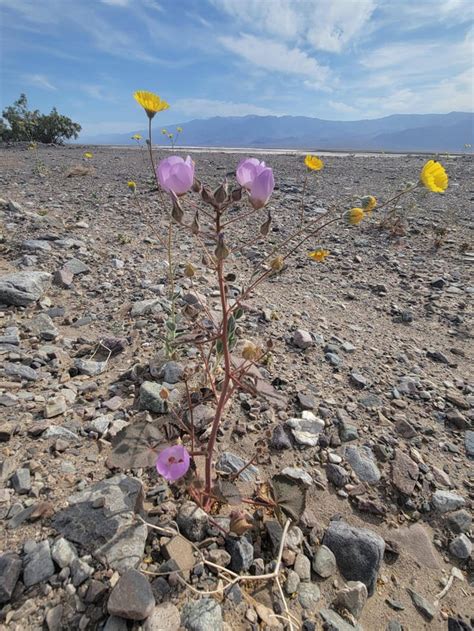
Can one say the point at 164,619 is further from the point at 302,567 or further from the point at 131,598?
the point at 302,567

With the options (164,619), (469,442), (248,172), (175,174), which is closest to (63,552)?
(164,619)

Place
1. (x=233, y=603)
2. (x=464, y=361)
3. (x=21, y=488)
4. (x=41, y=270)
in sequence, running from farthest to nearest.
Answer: (x=41, y=270) → (x=464, y=361) → (x=21, y=488) → (x=233, y=603)

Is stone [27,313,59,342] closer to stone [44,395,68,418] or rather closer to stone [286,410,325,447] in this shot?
stone [44,395,68,418]

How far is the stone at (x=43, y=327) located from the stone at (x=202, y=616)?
1.96 metres

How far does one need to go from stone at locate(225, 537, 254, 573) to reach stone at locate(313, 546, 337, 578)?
0.27 meters

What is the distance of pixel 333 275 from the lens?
430 centimetres

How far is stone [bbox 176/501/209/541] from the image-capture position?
1400 mm

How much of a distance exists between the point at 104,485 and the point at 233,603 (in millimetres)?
661

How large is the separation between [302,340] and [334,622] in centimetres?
174

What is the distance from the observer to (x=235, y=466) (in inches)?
69.9

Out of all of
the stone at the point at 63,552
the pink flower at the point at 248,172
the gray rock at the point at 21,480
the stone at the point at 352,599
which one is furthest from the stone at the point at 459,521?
the gray rock at the point at 21,480

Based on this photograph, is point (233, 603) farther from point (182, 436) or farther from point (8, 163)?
point (8, 163)

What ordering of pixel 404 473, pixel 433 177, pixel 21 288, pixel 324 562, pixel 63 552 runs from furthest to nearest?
pixel 21 288, pixel 433 177, pixel 404 473, pixel 324 562, pixel 63 552

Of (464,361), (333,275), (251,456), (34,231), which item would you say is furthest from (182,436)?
(34,231)
